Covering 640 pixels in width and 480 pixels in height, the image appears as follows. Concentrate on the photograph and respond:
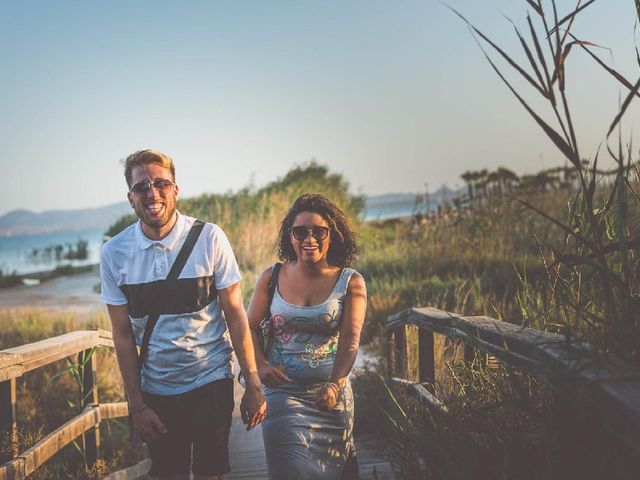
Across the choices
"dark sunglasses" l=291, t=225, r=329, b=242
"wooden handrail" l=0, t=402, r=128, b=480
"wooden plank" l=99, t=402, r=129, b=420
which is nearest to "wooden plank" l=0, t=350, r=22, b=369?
"wooden handrail" l=0, t=402, r=128, b=480

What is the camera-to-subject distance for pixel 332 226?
3.27 meters

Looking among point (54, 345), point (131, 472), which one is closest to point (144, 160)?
point (54, 345)

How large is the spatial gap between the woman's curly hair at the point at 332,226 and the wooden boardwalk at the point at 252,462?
1332 mm

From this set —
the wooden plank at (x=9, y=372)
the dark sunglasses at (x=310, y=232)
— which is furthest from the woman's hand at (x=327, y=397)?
the wooden plank at (x=9, y=372)

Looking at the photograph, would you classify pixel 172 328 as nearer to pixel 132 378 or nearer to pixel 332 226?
pixel 132 378

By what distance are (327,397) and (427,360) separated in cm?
137

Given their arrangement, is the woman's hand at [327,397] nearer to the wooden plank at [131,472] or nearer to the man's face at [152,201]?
the man's face at [152,201]

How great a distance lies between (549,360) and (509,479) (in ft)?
1.58

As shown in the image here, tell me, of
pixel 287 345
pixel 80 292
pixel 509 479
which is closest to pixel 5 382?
pixel 287 345

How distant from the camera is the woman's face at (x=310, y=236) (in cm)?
308

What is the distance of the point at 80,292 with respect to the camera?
62.3 feet

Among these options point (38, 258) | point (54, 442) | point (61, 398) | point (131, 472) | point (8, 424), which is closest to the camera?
point (8, 424)

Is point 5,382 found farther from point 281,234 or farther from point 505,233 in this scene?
point 505,233

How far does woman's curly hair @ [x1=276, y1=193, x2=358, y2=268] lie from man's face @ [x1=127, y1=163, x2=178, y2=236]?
0.71 metres
